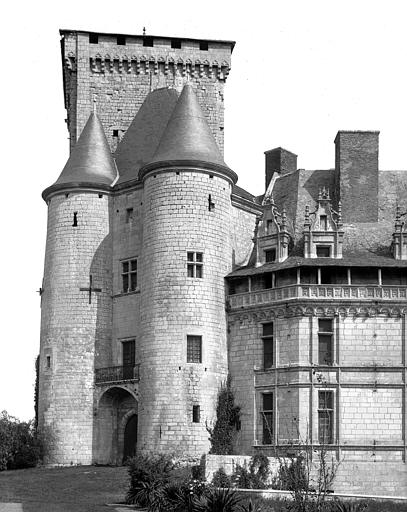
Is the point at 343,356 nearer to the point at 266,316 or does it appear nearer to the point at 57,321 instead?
the point at 266,316

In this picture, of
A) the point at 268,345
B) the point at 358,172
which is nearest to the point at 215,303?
the point at 268,345

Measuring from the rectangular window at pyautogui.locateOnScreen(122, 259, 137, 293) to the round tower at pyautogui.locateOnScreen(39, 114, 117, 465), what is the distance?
72 cm

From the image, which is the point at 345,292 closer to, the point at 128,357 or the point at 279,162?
the point at 128,357

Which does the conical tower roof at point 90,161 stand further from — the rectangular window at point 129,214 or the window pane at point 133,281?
the window pane at point 133,281

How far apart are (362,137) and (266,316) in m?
9.92

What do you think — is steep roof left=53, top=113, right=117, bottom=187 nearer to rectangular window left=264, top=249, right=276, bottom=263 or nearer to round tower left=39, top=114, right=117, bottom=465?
round tower left=39, top=114, right=117, bottom=465

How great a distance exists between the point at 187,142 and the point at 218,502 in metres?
23.6

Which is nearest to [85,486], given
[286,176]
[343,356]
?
[343,356]

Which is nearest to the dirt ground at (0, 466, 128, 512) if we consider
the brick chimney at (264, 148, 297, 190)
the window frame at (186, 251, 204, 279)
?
the window frame at (186, 251, 204, 279)

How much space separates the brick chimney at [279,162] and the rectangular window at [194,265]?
1055 centimetres

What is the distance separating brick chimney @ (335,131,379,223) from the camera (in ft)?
166

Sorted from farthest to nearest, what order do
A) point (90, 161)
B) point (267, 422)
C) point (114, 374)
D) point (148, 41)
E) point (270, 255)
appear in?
1. point (148, 41)
2. point (90, 161)
3. point (270, 255)
4. point (114, 374)
5. point (267, 422)

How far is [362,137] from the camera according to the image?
51.2 meters

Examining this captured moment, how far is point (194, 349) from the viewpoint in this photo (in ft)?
153
